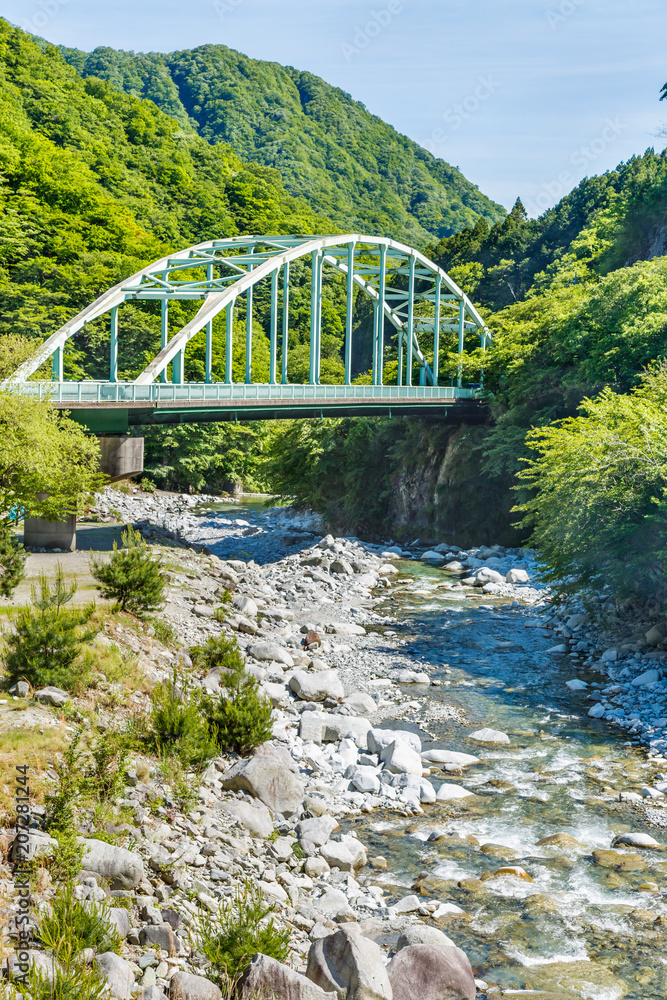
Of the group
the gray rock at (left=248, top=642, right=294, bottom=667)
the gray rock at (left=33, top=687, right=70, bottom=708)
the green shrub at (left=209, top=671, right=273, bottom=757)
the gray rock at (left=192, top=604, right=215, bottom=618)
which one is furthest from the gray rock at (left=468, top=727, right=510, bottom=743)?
the gray rock at (left=33, top=687, right=70, bottom=708)

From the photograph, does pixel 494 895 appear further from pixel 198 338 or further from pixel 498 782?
pixel 198 338

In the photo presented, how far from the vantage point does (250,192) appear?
260ft

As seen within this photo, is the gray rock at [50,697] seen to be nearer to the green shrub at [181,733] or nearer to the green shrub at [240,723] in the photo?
the green shrub at [181,733]

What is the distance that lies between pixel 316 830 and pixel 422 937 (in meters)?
2.44

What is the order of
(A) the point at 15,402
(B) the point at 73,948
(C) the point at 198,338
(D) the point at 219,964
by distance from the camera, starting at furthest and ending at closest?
(C) the point at 198,338
(A) the point at 15,402
(D) the point at 219,964
(B) the point at 73,948

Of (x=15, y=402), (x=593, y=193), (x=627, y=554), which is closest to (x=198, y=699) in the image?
(x=15, y=402)

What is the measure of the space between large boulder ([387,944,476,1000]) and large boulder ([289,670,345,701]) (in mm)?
7883

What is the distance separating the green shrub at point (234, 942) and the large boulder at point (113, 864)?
30.7 inches

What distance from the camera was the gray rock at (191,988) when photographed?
6.19m

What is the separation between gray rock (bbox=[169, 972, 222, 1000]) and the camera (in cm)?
619

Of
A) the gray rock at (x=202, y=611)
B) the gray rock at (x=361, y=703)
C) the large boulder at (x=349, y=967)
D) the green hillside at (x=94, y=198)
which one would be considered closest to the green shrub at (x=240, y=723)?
the gray rock at (x=361, y=703)

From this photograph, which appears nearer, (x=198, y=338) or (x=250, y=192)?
(x=198, y=338)

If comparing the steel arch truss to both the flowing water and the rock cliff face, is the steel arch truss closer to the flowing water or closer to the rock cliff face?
the rock cliff face

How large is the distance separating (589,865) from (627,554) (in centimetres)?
911
